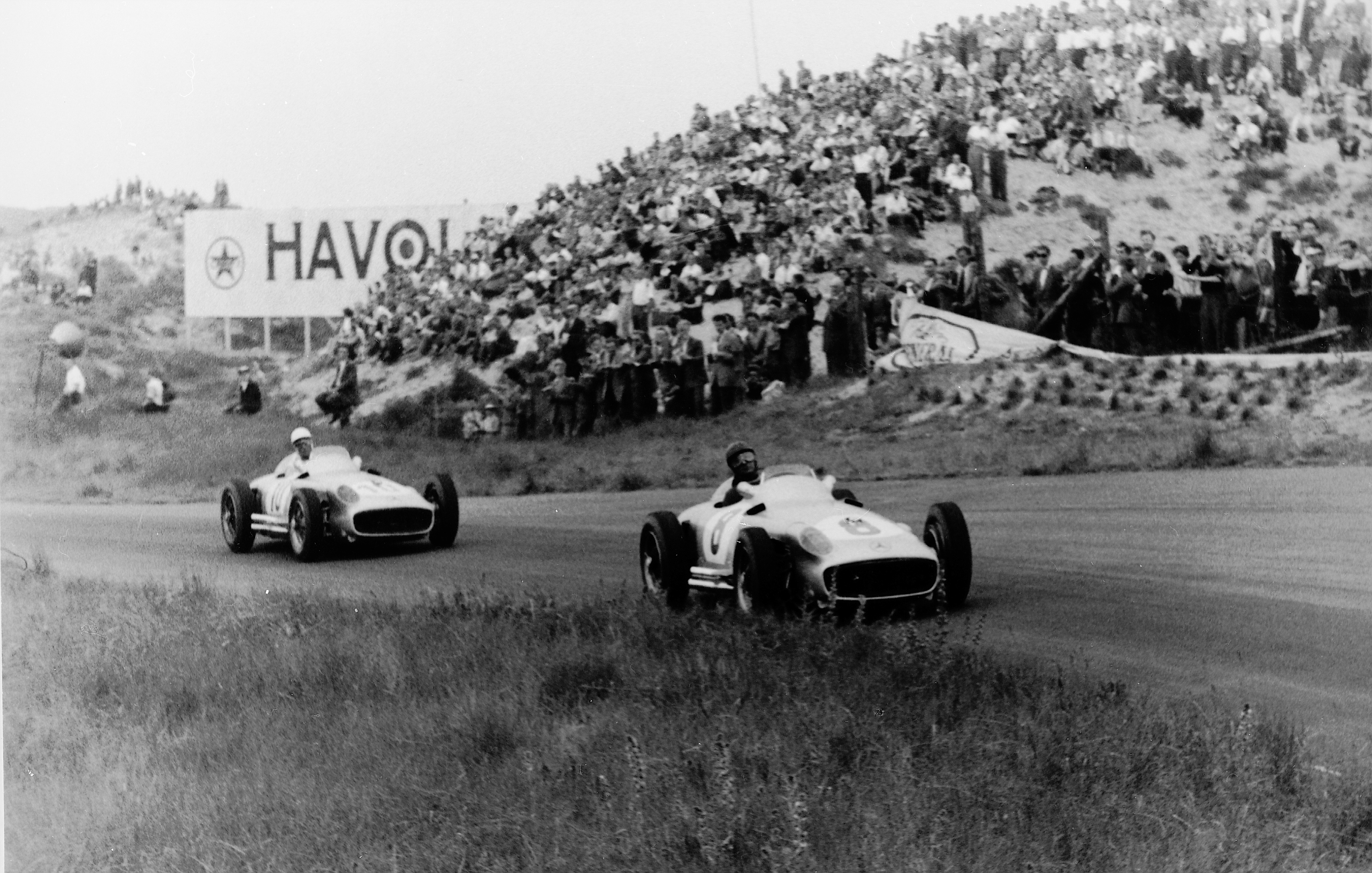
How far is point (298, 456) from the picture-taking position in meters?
8.36

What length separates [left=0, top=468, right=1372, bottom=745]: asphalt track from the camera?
252 inches

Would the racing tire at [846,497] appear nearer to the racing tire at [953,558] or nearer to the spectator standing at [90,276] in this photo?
the racing tire at [953,558]

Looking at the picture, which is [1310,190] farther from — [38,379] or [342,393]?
[38,379]

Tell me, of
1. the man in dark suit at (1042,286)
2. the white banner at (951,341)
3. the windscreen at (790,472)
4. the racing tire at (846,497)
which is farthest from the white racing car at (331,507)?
the man in dark suit at (1042,286)

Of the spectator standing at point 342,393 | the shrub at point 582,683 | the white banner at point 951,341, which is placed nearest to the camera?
the shrub at point 582,683

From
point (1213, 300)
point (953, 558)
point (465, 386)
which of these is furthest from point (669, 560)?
point (1213, 300)

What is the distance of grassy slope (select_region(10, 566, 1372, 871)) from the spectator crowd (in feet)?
5.18

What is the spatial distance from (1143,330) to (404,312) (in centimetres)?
440

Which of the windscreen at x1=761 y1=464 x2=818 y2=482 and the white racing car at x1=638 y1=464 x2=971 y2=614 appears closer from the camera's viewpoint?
the white racing car at x1=638 y1=464 x2=971 y2=614

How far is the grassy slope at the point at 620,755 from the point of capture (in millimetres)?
5891

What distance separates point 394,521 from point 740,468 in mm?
2589

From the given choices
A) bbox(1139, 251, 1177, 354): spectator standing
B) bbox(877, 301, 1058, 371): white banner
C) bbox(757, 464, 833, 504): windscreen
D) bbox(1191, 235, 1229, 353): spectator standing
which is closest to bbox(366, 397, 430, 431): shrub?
bbox(757, 464, 833, 504): windscreen

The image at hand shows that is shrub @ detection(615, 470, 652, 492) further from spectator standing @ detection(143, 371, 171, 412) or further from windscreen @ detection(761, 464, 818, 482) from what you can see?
spectator standing @ detection(143, 371, 171, 412)

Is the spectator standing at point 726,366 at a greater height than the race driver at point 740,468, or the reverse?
the spectator standing at point 726,366
